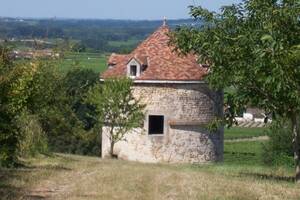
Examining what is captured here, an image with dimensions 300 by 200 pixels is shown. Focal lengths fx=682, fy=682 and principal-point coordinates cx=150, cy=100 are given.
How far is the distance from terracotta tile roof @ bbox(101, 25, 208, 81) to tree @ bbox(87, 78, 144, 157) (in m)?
1.61

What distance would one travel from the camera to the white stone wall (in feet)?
112

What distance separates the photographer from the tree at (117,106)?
32713 millimetres

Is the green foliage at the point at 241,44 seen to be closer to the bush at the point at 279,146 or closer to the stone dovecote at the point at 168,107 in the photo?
the stone dovecote at the point at 168,107

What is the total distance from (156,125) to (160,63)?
3.32 metres

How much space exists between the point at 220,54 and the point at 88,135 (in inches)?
966

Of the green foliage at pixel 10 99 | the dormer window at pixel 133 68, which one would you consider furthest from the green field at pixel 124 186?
the dormer window at pixel 133 68

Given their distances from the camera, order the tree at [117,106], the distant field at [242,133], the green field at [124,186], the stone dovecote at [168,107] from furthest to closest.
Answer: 1. the distant field at [242,133]
2. the stone dovecote at [168,107]
3. the tree at [117,106]
4. the green field at [124,186]

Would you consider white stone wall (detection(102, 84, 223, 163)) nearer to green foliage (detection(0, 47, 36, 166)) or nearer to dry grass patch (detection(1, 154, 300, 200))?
green foliage (detection(0, 47, 36, 166))

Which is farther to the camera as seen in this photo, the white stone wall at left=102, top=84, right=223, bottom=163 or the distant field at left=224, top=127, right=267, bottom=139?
the distant field at left=224, top=127, right=267, bottom=139

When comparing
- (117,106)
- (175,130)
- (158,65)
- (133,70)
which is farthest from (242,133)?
(117,106)

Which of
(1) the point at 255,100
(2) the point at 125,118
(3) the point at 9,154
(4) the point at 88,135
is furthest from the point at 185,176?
(4) the point at 88,135

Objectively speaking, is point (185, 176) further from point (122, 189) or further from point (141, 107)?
point (141, 107)

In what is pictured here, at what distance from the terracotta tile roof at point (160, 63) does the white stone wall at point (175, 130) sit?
0.51 m

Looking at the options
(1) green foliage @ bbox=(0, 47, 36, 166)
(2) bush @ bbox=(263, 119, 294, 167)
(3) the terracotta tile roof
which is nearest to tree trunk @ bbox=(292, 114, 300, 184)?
(1) green foliage @ bbox=(0, 47, 36, 166)
